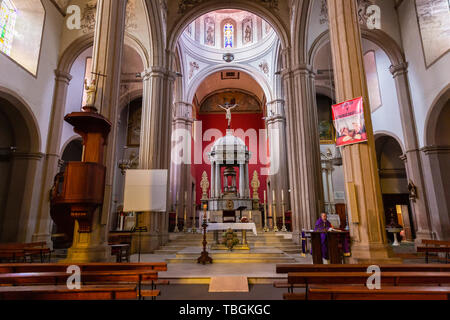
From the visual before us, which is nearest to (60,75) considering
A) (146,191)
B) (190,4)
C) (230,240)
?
(190,4)

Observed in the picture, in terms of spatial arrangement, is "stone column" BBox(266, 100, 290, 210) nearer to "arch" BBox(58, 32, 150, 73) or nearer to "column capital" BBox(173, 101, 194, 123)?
"column capital" BBox(173, 101, 194, 123)

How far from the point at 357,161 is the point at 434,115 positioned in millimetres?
5984

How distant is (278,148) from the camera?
15.4 m

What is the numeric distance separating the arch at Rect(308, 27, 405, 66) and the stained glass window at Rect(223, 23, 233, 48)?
9045 millimetres

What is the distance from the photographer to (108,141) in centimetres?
514

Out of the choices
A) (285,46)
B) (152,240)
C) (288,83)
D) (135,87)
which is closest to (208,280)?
(152,240)

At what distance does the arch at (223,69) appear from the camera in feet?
55.7

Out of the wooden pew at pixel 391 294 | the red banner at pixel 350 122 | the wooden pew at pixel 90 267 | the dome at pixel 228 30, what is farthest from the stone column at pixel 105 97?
the dome at pixel 228 30

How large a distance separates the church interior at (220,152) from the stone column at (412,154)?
0.15 feet

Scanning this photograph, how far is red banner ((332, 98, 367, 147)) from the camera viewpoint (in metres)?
5.04

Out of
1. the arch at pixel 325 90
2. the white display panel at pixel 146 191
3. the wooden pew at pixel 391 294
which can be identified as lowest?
the wooden pew at pixel 391 294

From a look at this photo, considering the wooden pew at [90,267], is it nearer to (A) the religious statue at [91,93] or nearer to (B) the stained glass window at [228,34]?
(A) the religious statue at [91,93]

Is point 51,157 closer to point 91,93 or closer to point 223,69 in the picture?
point 91,93
